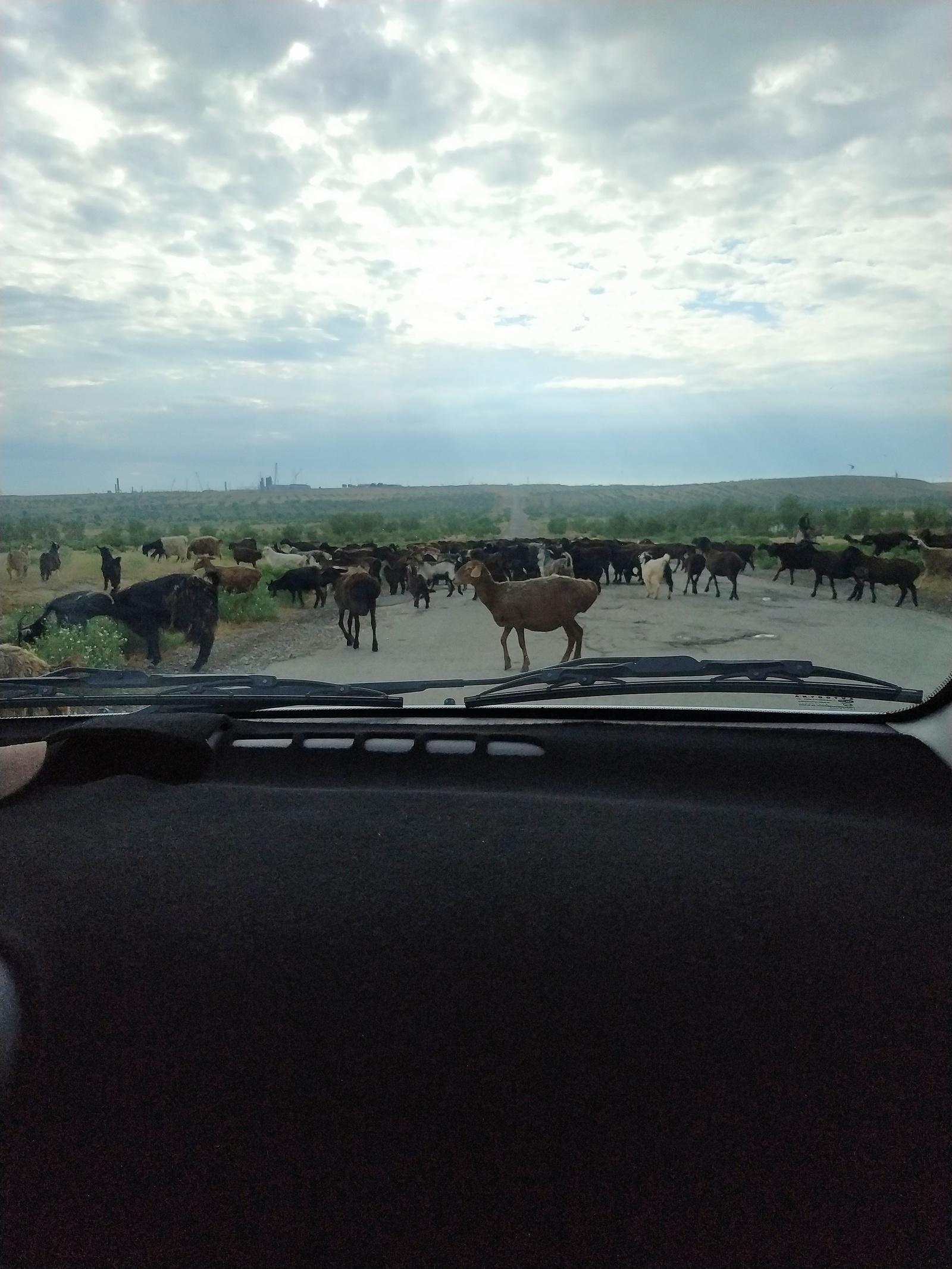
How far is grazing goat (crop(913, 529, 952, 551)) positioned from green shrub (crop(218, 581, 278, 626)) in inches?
91.5

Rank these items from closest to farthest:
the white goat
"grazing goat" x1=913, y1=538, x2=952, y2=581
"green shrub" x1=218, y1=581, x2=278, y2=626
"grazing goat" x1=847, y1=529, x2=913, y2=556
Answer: "grazing goat" x1=913, y1=538, x2=952, y2=581 < "grazing goat" x1=847, y1=529, x2=913, y2=556 < "green shrub" x1=218, y1=581, x2=278, y2=626 < the white goat

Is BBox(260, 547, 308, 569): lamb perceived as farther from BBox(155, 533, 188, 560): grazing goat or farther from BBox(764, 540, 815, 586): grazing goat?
BBox(764, 540, 815, 586): grazing goat

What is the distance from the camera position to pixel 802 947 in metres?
2.25

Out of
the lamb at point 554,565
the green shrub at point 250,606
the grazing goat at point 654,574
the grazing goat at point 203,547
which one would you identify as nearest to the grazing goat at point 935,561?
the grazing goat at point 654,574

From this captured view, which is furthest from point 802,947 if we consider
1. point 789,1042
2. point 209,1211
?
point 209,1211

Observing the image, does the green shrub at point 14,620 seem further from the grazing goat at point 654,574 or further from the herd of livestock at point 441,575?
the grazing goat at point 654,574

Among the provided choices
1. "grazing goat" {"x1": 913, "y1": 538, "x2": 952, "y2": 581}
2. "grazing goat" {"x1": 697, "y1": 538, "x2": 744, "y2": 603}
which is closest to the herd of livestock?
"grazing goat" {"x1": 697, "y1": 538, "x2": 744, "y2": 603}

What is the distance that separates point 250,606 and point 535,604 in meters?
1.10

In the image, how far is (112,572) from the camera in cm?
377

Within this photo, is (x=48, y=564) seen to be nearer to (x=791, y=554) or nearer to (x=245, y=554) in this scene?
(x=245, y=554)

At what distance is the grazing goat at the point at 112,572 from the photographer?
3.76 metres

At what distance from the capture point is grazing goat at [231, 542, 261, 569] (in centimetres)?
386

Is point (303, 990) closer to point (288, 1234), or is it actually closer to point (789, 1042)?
point (288, 1234)

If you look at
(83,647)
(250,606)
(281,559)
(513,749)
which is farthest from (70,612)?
(513,749)
